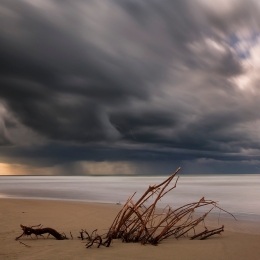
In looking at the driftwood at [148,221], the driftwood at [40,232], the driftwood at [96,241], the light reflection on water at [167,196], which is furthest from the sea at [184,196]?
the driftwood at [40,232]

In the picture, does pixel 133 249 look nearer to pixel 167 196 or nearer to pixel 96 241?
pixel 96 241

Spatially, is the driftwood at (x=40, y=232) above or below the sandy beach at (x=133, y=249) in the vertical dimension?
above

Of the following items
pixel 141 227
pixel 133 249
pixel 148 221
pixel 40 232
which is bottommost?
pixel 133 249

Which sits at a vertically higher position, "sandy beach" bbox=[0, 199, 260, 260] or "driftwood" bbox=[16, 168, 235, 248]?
"driftwood" bbox=[16, 168, 235, 248]

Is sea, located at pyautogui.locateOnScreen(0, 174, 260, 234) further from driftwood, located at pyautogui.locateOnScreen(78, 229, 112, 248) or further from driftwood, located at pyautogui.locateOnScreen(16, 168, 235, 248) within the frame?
driftwood, located at pyautogui.locateOnScreen(78, 229, 112, 248)

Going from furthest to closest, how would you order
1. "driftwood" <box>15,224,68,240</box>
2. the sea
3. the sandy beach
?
the sea < "driftwood" <box>15,224,68,240</box> < the sandy beach

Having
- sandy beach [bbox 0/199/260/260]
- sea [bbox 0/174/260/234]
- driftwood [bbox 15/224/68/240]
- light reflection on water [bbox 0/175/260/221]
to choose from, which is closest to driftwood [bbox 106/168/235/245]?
sandy beach [bbox 0/199/260/260]

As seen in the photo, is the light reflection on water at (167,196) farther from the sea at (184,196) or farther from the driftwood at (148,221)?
the driftwood at (148,221)

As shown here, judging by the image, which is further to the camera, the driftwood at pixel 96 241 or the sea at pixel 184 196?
the sea at pixel 184 196

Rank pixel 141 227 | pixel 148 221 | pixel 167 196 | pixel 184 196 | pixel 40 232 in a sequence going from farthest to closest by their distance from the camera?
pixel 184 196, pixel 167 196, pixel 40 232, pixel 141 227, pixel 148 221

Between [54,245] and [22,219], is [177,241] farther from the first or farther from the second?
[22,219]

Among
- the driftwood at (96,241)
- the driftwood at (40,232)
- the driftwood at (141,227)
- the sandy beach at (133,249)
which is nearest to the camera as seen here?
the sandy beach at (133,249)

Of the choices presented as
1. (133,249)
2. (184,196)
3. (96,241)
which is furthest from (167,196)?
(133,249)

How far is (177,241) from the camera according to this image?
5227 millimetres
